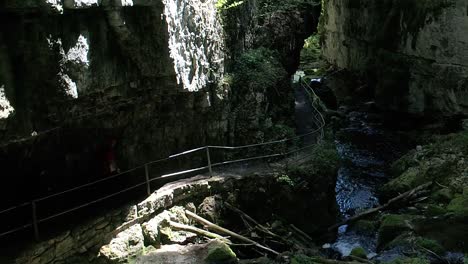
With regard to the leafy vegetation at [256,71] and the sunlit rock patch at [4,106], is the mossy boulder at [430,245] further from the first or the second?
the sunlit rock patch at [4,106]

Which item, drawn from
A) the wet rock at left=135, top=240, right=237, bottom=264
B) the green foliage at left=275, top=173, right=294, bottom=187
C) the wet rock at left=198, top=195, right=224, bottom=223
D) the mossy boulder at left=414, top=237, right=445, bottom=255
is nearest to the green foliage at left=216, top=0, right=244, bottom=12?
the green foliage at left=275, top=173, right=294, bottom=187

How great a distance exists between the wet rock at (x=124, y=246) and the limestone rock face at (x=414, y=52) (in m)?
16.1

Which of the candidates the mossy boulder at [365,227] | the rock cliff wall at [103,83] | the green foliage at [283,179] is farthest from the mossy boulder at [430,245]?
the rock cliff wall at [103,83]

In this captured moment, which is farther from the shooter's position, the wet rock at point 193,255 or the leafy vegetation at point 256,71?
the leafy vegetation at point 256,71

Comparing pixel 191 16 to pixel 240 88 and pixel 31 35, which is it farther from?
pixel 31 35

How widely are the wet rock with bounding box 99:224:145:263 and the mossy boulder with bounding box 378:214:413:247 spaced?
660cm

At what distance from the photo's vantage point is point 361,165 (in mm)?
20078

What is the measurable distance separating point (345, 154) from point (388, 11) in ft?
30.0

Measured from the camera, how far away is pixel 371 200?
54.9 feet

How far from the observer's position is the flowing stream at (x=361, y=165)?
1355cm

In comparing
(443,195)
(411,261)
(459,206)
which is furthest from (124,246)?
(443,195)

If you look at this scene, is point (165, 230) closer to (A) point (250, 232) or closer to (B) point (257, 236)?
(A) point (250, 232)

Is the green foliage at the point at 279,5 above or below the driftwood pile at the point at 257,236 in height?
above

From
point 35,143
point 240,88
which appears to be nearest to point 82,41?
point 35,143
